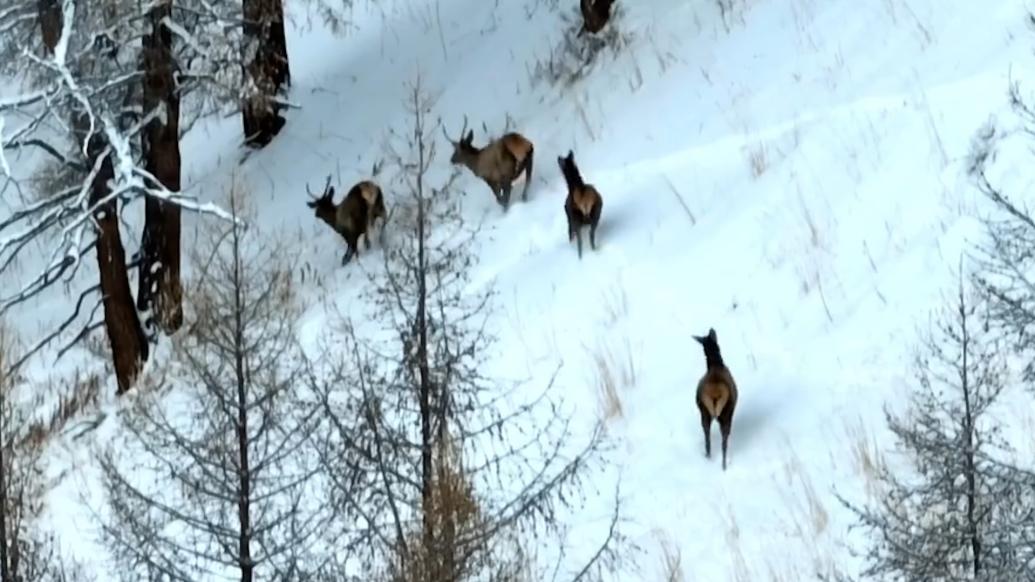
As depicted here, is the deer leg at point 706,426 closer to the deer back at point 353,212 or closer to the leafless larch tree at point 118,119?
the leafless larch tree at point 118,119

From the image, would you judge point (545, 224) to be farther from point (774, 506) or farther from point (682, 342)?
point (774, 506)

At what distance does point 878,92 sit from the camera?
46.0ft

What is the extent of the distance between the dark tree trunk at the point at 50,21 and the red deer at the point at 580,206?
5.24 m

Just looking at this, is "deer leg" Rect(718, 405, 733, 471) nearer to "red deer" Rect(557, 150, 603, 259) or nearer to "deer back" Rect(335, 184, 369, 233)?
"red deer" Rect(557, 150, 603, 259)

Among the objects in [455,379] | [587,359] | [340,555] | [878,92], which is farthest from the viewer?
[878,92]

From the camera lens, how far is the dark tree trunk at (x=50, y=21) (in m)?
16.4

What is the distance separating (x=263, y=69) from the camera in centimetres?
1897

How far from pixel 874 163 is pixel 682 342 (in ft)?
6.73

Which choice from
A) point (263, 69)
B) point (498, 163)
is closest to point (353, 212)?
point (498, 163)

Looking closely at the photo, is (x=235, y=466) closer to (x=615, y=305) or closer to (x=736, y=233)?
(x=615, y=305)

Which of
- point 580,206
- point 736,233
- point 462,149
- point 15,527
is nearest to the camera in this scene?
point 15,527

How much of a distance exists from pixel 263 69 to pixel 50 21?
2956 millimetres

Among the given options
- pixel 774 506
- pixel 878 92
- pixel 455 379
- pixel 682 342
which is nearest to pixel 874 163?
pixel 878 92

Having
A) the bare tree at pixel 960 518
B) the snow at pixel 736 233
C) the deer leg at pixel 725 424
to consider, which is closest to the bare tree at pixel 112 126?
the snow at pixel 736 233
